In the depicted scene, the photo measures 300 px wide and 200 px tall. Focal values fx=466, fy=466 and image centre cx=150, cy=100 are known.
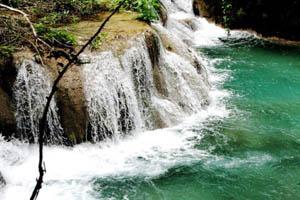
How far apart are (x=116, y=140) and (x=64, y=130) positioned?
883mm

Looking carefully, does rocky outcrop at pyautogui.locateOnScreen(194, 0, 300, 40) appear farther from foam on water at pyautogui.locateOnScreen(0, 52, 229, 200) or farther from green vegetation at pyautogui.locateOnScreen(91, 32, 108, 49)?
foam on water at pyautogui.locateOnScreen(0, 52, 229, 200)

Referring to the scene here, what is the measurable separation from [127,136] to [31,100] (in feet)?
5.51

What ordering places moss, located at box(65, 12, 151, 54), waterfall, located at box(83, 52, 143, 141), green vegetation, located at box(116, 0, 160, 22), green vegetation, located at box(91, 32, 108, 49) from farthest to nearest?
green vegetation, located at box(116, 0, 160, 22) < moss, located at box(65, 12, 151, 54) < green vegetation, located at box(91, 32, 108, 49) < waterfall, located at box(83, 52, 143, 141)

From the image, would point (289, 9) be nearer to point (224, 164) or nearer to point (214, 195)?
point (224, 164)

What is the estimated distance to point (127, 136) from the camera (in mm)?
7688

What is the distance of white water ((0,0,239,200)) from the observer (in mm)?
6402

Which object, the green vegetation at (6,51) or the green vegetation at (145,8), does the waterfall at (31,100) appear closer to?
the green vegetation at (6,51)

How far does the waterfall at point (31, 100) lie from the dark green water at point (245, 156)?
52.9 inches

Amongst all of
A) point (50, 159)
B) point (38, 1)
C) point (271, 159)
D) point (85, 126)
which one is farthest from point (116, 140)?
point (38, 1)

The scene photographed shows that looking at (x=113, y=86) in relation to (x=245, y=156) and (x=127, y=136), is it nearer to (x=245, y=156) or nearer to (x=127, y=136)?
(x=127, y=136)

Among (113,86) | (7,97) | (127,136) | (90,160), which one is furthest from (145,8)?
(90,160)

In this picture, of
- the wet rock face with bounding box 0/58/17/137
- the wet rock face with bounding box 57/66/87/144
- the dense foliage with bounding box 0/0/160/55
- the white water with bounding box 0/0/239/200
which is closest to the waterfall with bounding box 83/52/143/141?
the white water with bounding box 0/0/239/200

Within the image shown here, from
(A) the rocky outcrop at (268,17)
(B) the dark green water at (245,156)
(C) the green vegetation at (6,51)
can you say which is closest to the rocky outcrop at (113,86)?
(C) the green vegetation at (6,51)

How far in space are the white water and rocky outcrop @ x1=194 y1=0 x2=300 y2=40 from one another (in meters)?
6.41
